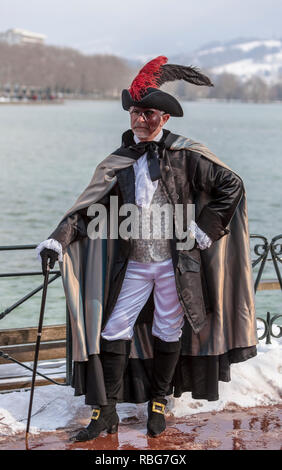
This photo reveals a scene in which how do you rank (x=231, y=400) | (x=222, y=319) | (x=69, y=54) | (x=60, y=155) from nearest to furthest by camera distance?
(x=222, y=319) < (x=231, y=400) < (x=60, y=155) < (x=69, y=54)

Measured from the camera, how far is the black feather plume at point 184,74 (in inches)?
139

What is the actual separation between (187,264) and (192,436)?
3.11 feet

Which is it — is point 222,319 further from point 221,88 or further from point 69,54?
point 221,88

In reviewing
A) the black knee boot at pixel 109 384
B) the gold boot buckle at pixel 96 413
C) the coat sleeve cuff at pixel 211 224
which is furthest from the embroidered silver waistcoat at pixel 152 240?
the gold boot buckle at pixel 96 413

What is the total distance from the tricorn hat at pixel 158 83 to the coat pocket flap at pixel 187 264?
74cm

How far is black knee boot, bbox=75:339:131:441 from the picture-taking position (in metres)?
3.56

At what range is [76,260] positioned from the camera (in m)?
3.57

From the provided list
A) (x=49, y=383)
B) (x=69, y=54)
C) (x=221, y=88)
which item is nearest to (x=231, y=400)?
(x=49, y=383)

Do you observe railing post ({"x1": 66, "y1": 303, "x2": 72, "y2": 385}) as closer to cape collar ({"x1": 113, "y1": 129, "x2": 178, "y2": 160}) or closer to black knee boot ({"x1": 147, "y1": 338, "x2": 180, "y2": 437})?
black knee boot ({"x1": 147, "y1": 338, "x2": 180, "y2": 437})

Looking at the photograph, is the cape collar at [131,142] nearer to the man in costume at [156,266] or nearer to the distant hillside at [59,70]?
the man in costume at [156,266]

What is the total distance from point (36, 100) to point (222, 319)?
463 ft

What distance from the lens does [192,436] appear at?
367cm

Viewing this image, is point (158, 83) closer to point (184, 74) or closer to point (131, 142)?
point (184, 74)

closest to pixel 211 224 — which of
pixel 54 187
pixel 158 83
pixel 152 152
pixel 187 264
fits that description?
pixel 187 264
